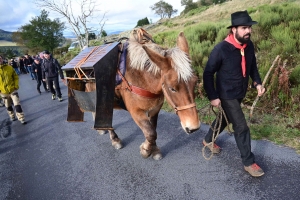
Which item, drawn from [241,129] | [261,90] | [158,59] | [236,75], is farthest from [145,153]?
[261,90]

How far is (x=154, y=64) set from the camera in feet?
8.02

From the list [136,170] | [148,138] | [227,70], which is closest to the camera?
[227,70]

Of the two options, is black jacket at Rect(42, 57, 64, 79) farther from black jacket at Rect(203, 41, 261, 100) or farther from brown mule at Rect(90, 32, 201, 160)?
black jacket at Rect(203, 41, 261, 100)

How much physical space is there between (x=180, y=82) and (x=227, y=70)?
675 mm

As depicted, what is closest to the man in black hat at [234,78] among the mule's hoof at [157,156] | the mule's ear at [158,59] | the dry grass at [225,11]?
the mule's ear at [158,59]

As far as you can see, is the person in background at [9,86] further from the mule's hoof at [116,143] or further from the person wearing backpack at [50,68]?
the mule's hoof at [116,143]

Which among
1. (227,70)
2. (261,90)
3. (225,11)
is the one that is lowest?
(261,90)

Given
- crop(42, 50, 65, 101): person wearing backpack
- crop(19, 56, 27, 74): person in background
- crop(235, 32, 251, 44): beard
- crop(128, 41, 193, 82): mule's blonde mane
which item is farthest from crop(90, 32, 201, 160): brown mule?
crop(19, 56, 27, 74): person in background

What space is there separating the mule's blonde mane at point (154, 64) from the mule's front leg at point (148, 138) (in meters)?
0.73

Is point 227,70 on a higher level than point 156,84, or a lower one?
higher

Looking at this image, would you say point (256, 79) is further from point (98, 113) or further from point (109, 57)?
point (98, 113)

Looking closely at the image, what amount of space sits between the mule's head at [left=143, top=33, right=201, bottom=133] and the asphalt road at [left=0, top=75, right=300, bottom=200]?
854 mm

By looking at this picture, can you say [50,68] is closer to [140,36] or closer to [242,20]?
[140,36]

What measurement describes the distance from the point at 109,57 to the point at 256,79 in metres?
1.88
